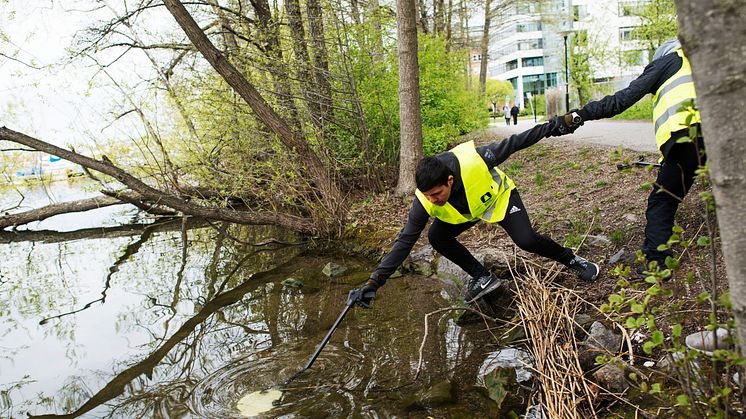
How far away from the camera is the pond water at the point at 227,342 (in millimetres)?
3973

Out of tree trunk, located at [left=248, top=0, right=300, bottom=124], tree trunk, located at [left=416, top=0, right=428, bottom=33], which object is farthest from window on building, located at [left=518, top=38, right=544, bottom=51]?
tree trunk, located at [left=248, top=0, right=300, bottom=124]

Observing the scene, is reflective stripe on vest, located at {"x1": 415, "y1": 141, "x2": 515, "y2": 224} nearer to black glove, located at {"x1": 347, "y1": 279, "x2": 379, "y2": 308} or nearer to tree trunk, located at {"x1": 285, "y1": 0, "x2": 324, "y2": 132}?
black glove, located at {"x1": 347, "y1": 279, "x2": 379, "y2": 308}

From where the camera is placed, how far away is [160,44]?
32.5 ft

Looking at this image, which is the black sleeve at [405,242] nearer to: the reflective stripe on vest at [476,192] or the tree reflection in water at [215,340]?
the reflective stripe on vest at [476,192]

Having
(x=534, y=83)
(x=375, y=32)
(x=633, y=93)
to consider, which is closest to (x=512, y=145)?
(x=633, y=93)

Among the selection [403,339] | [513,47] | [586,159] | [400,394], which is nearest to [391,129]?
[586,159]

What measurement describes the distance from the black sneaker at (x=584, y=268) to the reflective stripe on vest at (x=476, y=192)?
2.71ft

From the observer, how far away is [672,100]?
352cm

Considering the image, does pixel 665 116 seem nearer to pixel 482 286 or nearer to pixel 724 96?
pixel 482 286

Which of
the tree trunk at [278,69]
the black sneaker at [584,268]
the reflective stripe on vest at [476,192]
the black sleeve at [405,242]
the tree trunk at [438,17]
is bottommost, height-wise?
the black sneaker at [584,268]

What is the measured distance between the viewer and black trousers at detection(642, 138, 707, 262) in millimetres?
3621

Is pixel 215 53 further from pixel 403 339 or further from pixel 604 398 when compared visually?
pixel 604 398

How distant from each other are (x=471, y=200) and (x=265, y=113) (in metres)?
4.75

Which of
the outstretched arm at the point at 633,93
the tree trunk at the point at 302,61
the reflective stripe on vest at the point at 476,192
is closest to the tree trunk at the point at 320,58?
the tree trunk at the point at 302,61
